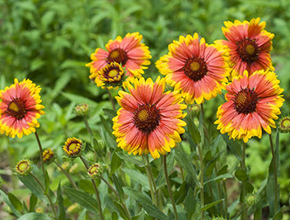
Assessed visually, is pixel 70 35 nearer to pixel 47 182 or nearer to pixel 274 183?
pixel 47 182

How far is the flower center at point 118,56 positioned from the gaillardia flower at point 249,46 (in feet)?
1.35

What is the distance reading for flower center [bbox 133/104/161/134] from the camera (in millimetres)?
1167

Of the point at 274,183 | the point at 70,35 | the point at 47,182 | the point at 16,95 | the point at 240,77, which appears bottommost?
the point at 274,183

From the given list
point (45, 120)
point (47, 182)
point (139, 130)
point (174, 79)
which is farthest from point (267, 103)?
point (45, 120)

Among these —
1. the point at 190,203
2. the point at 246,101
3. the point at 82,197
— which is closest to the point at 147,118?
the point at 246,101

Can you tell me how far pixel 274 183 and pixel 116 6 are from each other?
7.84 feet

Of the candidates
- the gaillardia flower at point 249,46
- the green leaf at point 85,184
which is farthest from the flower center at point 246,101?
the green leaf at point 85,184

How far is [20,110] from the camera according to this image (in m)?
1.35

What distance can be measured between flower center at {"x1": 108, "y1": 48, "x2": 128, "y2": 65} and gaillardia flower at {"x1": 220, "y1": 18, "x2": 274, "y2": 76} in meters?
0.41

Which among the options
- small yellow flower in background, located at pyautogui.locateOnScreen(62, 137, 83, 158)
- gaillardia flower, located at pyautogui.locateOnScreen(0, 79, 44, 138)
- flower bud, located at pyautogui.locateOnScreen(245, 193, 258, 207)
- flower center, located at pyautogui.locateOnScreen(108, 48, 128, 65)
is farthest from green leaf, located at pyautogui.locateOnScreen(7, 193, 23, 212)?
flower bud, located at pyautogui.locateOnScreen(245, 193, 258, 207)

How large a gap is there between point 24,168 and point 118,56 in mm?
584

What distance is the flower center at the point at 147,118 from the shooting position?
1.17 meters

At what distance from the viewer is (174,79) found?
1284 millimetres

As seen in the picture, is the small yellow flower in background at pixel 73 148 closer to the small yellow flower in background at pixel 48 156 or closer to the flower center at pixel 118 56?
the small yellow flower in background at pixel 48 156
